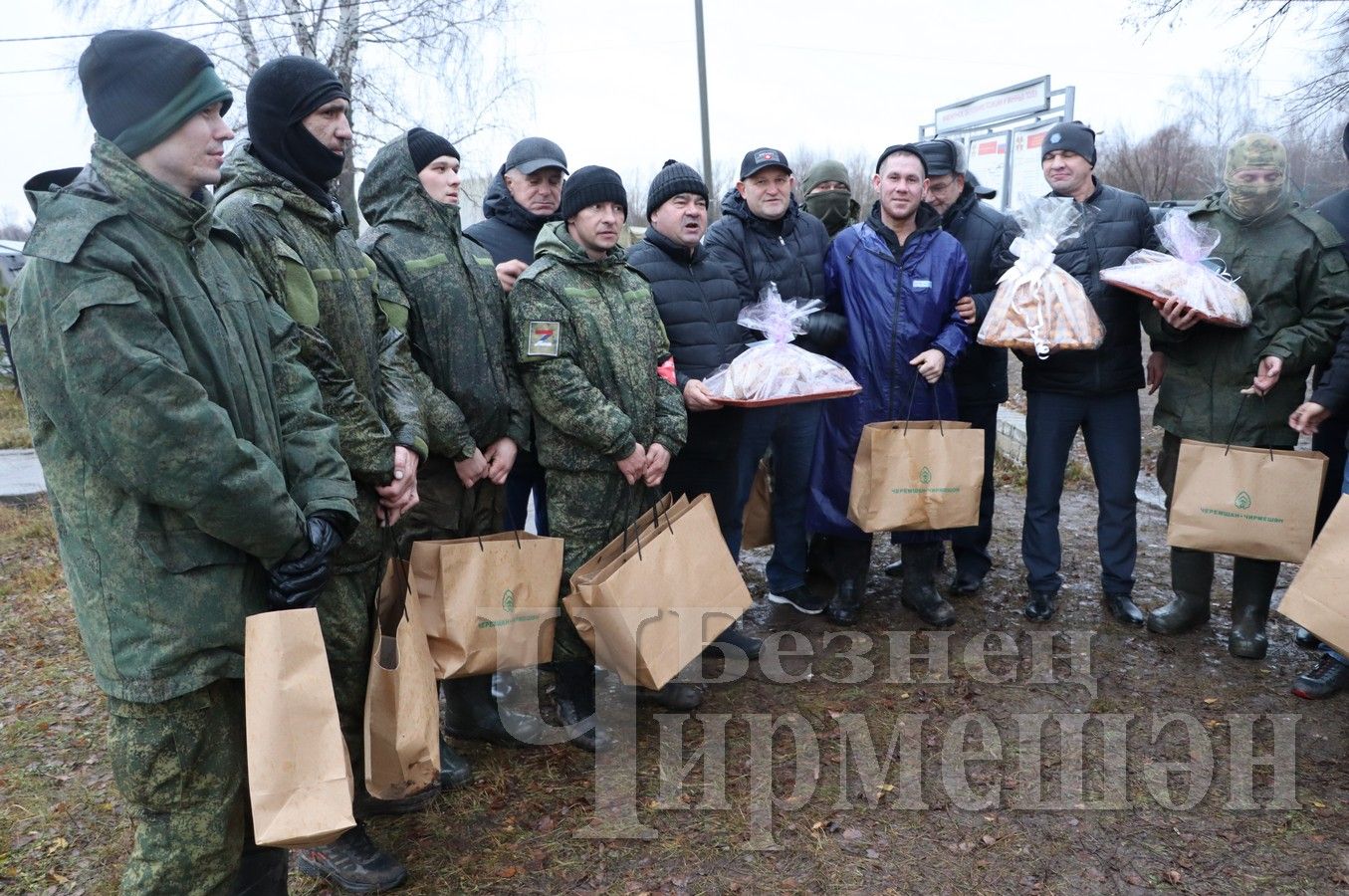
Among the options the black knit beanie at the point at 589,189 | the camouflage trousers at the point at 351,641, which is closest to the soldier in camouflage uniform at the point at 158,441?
the camouflage trousers at the point at 351,641

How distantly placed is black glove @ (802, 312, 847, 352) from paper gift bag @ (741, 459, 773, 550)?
0.67m

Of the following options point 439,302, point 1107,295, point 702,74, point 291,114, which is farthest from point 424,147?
point 702,74

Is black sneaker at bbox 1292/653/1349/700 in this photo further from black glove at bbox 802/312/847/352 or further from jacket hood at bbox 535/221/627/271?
jacket hood at bbox 535/221/627/271

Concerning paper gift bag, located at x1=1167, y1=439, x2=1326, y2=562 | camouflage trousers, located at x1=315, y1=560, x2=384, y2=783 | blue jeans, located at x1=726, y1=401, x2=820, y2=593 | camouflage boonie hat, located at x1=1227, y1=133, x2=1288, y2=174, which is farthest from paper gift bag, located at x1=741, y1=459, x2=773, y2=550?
camouflage boonie hat, located at x1=1227, y1=133, x2=1288, y2=174

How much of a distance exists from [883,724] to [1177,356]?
2.12m

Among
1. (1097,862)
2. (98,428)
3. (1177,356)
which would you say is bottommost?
(1097,862)

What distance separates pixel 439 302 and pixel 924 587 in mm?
2688

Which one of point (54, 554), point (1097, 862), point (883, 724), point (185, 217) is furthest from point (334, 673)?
point (54, 554)

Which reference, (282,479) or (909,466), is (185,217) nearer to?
(282,479)

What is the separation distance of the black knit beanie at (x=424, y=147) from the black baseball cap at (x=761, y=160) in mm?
1454

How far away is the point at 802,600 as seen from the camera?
4.61 m

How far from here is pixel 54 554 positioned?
5980mm

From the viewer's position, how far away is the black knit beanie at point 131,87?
183 centimetres

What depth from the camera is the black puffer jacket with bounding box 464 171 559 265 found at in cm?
417
